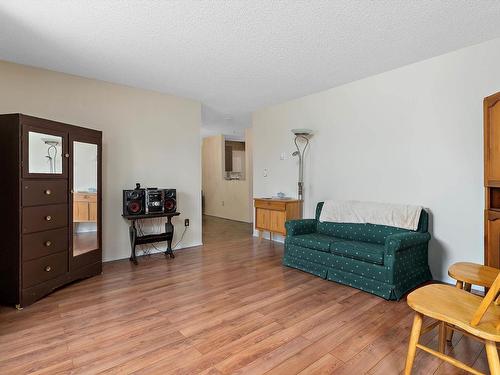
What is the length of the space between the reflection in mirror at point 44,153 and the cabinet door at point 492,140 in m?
3.76

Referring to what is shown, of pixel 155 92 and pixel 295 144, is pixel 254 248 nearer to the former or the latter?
pixel 295 144

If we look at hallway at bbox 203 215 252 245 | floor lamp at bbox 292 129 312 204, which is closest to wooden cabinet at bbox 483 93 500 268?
floor lamp at bbox 292 129 312 204

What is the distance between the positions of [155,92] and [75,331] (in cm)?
321

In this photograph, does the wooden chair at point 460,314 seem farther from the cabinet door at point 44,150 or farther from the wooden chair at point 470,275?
the cabinet door at point 44,150

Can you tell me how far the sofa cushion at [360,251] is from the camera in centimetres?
263

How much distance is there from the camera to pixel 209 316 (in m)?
2.22

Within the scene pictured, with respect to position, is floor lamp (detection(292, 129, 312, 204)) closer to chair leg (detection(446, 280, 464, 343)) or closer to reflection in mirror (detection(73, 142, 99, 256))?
chair leg (detection(446, 280, 464, 343))

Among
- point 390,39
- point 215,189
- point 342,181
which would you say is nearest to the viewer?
point 390,39

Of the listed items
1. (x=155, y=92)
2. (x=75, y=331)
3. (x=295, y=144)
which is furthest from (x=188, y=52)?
(x=75, y=331)

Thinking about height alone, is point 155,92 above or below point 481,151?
above

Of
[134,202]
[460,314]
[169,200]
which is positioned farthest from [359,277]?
[134,202]

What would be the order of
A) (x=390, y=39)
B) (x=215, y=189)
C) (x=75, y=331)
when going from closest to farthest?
(x=75, y=331), (x=390, y=39), (x=215, y=189)

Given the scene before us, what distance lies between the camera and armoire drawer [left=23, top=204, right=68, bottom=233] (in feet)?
7.89

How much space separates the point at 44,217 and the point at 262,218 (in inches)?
120
